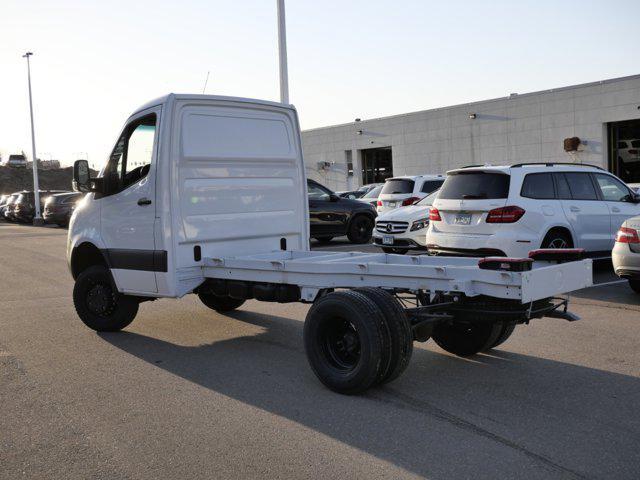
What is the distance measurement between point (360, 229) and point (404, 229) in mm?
4848

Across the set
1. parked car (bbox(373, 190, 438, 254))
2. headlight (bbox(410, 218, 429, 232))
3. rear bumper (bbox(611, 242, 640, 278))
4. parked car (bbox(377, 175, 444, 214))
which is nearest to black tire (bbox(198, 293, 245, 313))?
rear bumper (bbox(611, 242, 640, 278))

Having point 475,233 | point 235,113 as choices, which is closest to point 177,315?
Result: point 235,113

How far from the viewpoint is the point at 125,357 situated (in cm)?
664

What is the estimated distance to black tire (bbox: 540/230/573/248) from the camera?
10172 millimetres

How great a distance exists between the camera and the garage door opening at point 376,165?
4440 cm

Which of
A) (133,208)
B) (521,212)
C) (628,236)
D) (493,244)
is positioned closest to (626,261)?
(628,236)

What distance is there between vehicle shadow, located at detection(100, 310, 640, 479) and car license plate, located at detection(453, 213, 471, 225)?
3.77 m

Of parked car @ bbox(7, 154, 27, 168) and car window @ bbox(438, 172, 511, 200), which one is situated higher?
parked car @ bbox(7, 154, 27, 168)

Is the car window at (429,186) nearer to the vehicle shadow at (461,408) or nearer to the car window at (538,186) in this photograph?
the car window at (538,186)

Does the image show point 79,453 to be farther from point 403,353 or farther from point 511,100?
point 511,100

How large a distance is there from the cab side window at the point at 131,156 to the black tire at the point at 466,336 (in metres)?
3.27

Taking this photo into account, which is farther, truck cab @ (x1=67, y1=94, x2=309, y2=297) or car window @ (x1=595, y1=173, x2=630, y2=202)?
car window @ (x1=595, y1=173, x2=630, y2=202)

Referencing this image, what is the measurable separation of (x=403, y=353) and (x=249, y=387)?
129 cm

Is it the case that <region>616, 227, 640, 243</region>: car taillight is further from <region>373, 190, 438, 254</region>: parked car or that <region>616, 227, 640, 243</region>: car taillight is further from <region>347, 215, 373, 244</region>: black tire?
<region>347, 215, 373, 244</region>: black tire
